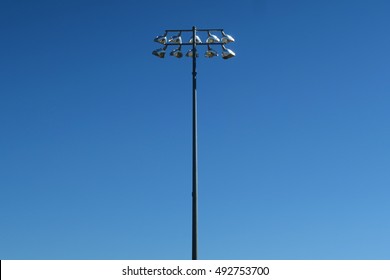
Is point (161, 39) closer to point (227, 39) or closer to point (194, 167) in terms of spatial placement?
point (227, 39)

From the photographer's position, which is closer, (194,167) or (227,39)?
(194,167)

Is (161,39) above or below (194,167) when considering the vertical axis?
above

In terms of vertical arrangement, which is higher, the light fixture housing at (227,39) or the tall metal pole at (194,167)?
the light fixture housing at (227,39)

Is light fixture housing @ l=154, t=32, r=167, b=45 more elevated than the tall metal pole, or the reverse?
light fixture housing @ l=154, t=32, r=167, b=45

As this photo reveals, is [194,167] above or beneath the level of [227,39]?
beneath

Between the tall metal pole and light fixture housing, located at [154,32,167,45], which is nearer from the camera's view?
the tall metal pole

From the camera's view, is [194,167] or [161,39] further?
[161,39]

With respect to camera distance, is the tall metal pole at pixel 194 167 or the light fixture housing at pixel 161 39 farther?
the light fixture housing at pixel 161 39

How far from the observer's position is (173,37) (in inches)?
928

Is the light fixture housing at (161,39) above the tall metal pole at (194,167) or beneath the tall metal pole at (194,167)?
above

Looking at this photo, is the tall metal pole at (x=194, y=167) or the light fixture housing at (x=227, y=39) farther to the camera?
the light fixture housing at (x=227, y=39)
